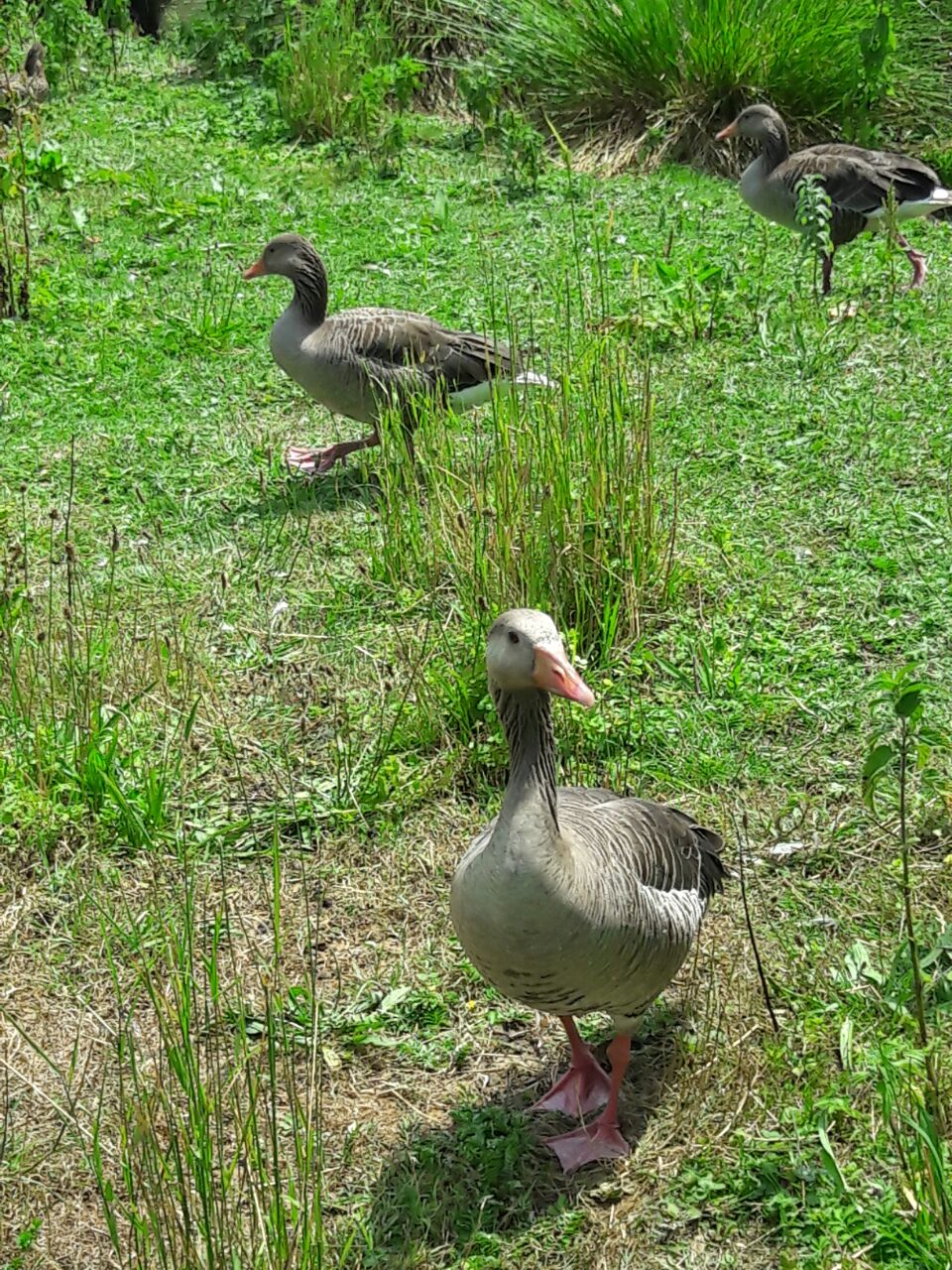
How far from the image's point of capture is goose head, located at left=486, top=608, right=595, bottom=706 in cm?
344

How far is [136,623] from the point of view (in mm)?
5984

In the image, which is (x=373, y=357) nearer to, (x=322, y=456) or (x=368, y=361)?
(x=368, y=361)

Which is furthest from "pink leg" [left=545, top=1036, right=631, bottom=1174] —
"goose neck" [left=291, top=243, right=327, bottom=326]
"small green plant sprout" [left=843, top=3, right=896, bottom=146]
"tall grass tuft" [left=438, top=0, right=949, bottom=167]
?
"tall grass tuft" [left=438, top=0, right=949, bottom=167]

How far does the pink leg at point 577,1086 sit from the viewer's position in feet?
12.9

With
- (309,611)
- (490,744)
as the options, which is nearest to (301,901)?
(490,744)

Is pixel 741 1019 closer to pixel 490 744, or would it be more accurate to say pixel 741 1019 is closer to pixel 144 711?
pixel 490 744

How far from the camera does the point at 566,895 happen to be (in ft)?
11.3

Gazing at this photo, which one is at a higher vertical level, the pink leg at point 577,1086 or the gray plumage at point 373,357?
the gray plumage at point 373,357

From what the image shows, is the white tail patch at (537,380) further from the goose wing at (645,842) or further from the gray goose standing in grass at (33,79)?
the gray goose standing in grass at (33,79)

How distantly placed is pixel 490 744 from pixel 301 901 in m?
0.83

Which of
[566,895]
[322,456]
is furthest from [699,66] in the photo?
[566,895]

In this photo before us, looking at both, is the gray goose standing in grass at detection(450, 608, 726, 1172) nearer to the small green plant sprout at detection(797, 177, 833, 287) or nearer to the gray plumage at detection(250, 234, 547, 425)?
the gray plumage at detection(250, 234, 547, 425)

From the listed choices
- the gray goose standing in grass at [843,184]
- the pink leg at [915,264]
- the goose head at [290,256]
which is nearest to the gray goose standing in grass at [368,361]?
the goose head at [290,256]

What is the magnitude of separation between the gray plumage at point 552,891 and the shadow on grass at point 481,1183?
331 mm
